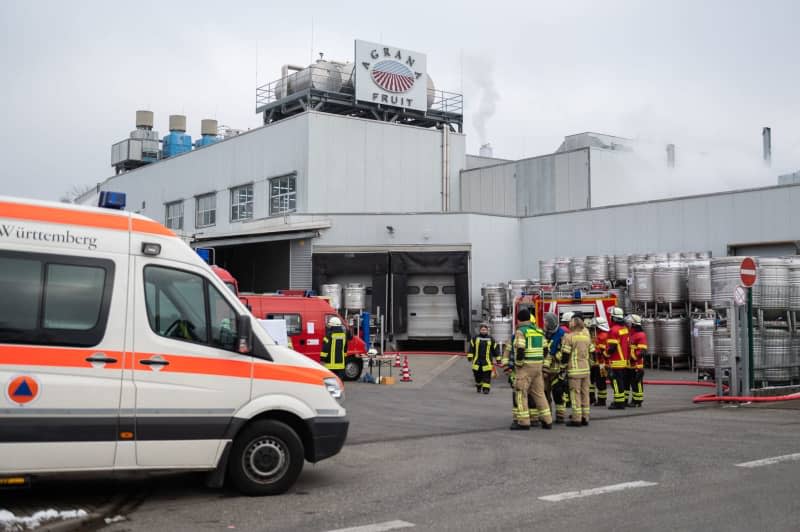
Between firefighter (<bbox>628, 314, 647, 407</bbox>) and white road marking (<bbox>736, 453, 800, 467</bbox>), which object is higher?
firefighter (<bbox>628, 314, 647, 407</bbox>)

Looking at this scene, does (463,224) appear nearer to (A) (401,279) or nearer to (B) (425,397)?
(A) (401,279)

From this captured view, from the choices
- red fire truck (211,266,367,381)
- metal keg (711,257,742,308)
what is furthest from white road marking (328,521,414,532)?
red fire truck (211,266,367,381)

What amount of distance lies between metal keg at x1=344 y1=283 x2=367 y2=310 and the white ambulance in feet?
80.0

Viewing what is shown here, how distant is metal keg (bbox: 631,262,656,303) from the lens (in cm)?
2606

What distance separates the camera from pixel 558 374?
1359cm

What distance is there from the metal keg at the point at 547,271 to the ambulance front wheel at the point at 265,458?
23.7 metres

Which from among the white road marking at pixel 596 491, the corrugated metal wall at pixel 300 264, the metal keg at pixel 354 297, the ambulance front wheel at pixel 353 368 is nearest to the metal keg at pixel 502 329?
the metal keg at pixel 354 297

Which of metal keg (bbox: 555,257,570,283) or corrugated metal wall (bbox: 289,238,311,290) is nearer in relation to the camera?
metal keg (bbox: 555,257,570,283)

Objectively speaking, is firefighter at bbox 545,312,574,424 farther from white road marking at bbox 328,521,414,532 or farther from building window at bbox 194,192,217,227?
building window at bbox 194,192,217,227

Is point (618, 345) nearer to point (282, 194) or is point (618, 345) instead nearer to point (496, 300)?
point (496, 300)

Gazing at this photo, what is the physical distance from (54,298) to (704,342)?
18.8 meters

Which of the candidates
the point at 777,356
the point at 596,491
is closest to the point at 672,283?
the point at 777,356

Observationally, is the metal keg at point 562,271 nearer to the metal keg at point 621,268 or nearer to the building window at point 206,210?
the metal keg at point 621,268

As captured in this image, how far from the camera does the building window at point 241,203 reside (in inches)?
1671
